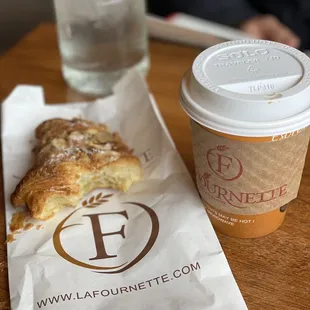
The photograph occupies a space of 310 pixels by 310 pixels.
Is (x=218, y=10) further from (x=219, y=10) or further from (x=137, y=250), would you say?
(x=137, y=250)

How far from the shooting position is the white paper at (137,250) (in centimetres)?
46

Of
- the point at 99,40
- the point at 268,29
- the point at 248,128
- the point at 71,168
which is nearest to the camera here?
the point at 248,128

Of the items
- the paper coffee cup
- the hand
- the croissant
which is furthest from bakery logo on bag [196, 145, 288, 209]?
the hand

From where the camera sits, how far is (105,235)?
54cm

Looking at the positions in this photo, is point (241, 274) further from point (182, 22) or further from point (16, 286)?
point (182, 22)

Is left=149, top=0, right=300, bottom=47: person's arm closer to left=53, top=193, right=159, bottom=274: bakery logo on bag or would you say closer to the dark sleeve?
the dark sleeve

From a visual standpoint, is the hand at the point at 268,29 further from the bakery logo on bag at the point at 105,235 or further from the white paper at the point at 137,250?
the bakery logo on bag at the point at 105,235

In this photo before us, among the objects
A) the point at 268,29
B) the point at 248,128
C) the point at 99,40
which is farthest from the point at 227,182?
the point at 268,29

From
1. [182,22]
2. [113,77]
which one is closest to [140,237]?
[113,77]

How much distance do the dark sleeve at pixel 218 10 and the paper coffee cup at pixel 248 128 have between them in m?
0.68

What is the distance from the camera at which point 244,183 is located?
1.60 ft

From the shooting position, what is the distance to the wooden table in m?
0.48

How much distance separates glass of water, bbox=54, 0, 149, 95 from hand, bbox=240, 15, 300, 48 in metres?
0.40

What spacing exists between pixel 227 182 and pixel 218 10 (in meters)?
0.77
